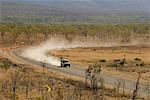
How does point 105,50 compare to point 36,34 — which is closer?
point 105,50

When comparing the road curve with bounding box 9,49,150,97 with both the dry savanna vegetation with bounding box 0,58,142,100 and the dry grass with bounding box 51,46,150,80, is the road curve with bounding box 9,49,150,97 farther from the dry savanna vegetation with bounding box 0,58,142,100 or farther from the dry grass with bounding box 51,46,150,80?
the dry grass with bounding box 51,46,150,80

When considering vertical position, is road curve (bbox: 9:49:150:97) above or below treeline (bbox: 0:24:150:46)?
below

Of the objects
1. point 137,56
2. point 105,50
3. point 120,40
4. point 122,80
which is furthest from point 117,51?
point 122,80

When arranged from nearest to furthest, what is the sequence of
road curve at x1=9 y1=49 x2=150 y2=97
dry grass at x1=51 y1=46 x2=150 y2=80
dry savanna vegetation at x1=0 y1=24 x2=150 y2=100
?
dry savanna vegetation at x1=0 y1=24 x2=150 y2=100, road curve at x1=9 y1=49 x2=150 y2=97, dry grass at x1=51 y1=46 x2=150 y2=80

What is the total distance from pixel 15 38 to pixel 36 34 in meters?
9.89

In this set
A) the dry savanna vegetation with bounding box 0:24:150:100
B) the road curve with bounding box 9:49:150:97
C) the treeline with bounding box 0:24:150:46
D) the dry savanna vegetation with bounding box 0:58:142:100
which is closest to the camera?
the dry savanna vegetation with bounding box 0:58:142:100

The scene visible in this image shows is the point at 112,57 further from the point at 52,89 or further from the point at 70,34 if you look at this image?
the point at 70,34

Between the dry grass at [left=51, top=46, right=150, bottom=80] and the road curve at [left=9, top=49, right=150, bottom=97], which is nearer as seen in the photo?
the road curve at [left=9, top=49, right=150, bottom=97]

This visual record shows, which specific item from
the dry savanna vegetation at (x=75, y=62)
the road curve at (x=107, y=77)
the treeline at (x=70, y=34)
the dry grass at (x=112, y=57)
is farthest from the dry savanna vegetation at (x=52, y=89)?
the treeline at (x=70, y=34)

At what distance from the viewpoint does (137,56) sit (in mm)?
107312

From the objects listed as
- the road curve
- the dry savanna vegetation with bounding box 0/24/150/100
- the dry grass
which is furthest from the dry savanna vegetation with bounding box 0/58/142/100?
the dry grass

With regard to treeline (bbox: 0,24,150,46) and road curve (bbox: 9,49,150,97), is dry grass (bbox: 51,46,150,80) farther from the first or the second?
treeline (bbox: 0,24,150,46)

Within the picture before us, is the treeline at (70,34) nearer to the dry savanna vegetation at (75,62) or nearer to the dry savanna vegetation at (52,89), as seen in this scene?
the dry savanna vegetation at (75,62)

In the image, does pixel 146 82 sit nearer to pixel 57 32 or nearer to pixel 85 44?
pixel 85 44
